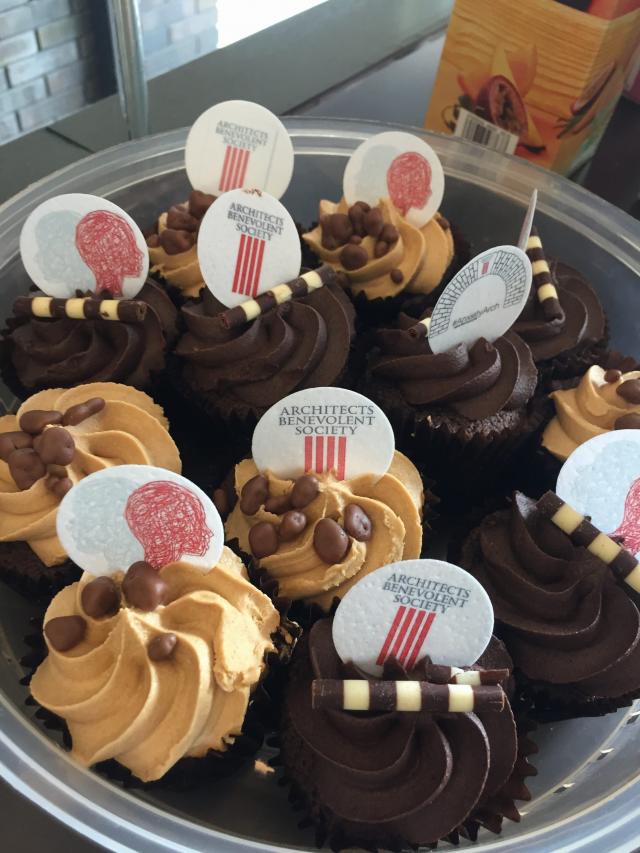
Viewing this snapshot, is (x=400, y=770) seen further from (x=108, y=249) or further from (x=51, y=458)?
(x=108, y=249)

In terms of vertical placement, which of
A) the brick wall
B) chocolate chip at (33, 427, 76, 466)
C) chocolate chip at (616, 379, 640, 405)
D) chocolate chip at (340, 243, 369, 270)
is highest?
chocolate chip at (616, 379, 640, 405)

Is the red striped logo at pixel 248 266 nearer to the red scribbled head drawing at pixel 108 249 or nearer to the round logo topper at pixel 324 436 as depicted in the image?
the red scribbled head drawing at pixel 108 249

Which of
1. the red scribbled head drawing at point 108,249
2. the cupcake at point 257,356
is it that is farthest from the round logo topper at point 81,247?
the cupcake at point 257,356

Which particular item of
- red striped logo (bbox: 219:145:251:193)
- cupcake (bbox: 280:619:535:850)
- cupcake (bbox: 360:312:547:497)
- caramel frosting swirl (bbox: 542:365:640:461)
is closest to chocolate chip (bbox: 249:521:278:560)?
cupcake (bbox: 280:619:535:850)

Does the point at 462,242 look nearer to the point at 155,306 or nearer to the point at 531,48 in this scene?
the point at 531,48

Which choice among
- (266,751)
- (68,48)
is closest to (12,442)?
(266,751)

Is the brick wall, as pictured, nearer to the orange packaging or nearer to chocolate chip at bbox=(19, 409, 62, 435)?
the orange packaging

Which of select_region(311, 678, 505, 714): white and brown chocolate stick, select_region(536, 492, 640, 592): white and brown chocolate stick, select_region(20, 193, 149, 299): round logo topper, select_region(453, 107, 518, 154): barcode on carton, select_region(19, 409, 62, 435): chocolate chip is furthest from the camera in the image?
select_region(453, 107, 518, 154): barcode on carton
